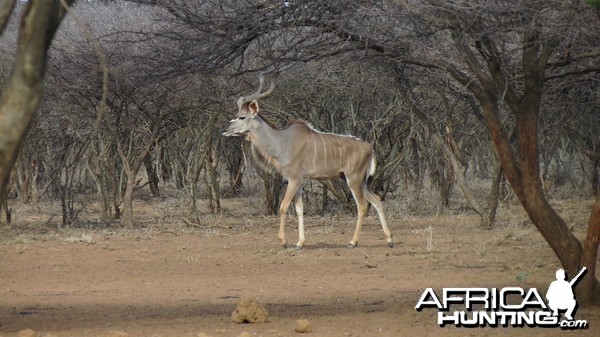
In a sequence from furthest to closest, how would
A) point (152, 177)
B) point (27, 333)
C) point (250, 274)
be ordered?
point (152, 177), point (250, 274), point (27, 333)

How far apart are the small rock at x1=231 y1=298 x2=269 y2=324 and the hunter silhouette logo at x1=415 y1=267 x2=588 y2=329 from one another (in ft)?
4.31

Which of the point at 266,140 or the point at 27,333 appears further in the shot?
the point at 266,140

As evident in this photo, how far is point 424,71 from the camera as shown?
44.3ft

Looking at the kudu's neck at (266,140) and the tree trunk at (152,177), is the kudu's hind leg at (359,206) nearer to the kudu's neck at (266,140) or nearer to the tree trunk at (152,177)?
the kudu's neck at (266,140)

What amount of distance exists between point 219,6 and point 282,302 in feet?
8.70

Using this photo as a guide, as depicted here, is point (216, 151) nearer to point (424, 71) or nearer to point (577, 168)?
point (424, 71)

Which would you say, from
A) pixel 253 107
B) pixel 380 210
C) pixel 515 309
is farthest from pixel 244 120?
pixel 515 309

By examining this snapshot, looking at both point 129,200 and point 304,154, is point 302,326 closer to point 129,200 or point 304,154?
point 304,154

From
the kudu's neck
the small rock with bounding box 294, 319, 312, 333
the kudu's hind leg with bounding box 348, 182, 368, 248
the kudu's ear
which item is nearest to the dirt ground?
the small rock with bounding box 294, 319, 312, 333

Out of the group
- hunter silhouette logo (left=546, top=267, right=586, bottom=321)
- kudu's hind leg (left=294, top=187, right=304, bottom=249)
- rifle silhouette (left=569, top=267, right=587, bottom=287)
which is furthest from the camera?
kudu's hind leg (left=294, top=187, right=304, bottom=249)

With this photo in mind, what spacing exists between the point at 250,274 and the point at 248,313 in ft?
11.3

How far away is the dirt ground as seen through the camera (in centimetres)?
809

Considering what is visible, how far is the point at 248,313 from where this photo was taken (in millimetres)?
7957

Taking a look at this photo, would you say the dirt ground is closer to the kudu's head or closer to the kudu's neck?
the kudu's neck
